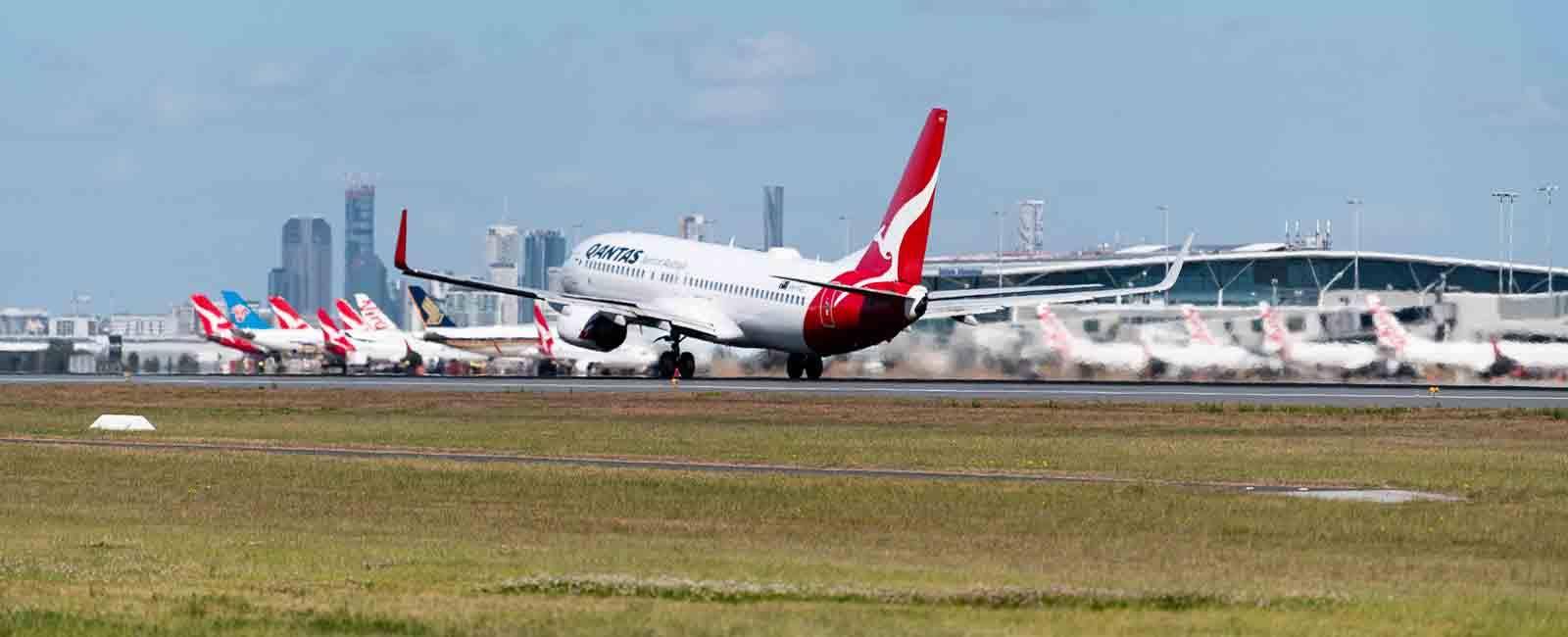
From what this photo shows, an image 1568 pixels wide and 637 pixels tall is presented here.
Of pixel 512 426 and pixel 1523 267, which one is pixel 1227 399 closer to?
pixel 512 426

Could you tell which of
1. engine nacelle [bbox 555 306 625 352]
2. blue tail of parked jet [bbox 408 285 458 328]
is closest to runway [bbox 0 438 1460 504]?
engine nacelle [bbox 555 306 625 352]

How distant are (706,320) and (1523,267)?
399 feet

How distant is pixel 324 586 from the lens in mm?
21922

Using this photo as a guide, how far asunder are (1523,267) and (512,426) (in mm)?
151337

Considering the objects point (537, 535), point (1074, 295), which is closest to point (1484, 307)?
point (1074, 295)

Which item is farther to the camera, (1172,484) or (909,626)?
(1172,484)

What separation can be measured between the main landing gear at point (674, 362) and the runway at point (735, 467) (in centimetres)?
3997

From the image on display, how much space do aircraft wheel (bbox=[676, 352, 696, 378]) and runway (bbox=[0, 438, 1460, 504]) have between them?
133ft

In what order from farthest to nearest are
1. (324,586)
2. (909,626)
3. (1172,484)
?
1. (1172,484)
2. (324,586)
3. (909,626)

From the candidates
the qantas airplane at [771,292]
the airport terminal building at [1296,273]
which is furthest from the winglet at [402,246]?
the airport terminal building at [1296,273]

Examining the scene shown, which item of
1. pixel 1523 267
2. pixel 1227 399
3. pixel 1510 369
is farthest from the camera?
pixel 1523 267

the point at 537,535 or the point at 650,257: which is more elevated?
the point at 650,257

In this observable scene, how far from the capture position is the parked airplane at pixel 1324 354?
263 ft

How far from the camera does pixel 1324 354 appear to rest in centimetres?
8100
